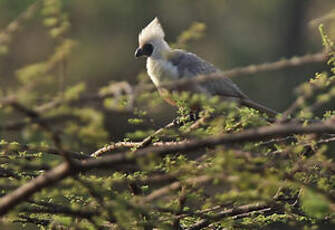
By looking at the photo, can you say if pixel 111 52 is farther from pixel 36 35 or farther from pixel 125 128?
pixel 125 128

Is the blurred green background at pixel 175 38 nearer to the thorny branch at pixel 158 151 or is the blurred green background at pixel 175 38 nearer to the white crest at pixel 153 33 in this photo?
the white crest at pixel 153 33

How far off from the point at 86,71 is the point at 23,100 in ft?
46.7

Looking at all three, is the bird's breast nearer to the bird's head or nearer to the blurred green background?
the bird's head

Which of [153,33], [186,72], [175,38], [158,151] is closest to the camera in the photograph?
[158,151]

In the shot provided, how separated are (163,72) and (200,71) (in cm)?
23

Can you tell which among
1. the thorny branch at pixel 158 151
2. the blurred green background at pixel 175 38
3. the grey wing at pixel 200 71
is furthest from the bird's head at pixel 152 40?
the blurred green background at pixel 175 38

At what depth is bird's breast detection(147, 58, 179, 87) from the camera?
451 centimetres

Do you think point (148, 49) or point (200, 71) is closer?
point (200, 71)

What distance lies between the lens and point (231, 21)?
68.0 feet

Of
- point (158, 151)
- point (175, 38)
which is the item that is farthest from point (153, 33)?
point (175, 38)

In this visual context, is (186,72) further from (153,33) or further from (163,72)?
(153,33)

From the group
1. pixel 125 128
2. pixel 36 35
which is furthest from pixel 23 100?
pixel 36 35

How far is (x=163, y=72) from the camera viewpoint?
455 centimetres

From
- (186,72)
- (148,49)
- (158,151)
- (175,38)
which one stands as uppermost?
(175,38)
